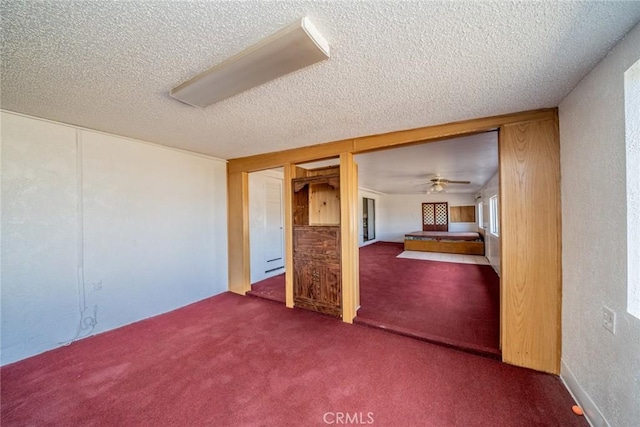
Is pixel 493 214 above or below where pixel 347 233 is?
above

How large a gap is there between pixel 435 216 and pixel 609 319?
9.21m

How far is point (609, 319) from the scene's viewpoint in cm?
127

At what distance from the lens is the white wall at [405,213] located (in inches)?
375

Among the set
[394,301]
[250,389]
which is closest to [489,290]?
[394,301]

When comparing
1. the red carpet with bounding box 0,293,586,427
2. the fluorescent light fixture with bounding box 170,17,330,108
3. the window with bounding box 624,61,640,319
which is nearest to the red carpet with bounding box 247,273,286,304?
the red carpet with bounding box 0,293,586,427

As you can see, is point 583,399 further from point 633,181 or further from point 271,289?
point 271,289

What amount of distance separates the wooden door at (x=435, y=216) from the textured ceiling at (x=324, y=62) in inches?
336

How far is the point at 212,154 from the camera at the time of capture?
349cm

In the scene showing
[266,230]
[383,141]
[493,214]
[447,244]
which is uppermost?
[383,141]

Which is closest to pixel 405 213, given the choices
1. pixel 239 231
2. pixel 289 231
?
pixel 289 231

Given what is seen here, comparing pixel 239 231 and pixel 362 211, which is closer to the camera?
pixel 239 231

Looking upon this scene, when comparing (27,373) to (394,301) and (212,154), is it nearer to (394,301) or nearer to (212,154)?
(212,154)

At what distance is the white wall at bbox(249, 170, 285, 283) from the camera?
14.1 ft

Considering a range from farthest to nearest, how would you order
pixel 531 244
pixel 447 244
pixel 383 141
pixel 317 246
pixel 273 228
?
pixel 447 244, pixel 273 228, pixel 317 246, pixel 383 141, pixel 531 244
